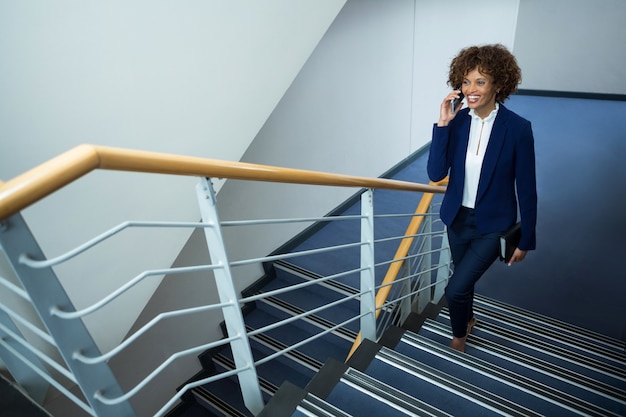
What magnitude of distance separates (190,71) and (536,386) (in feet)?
6.63

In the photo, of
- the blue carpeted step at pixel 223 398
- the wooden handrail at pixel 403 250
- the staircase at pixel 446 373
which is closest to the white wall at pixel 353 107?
the blue carpeted step at pixel 223 398

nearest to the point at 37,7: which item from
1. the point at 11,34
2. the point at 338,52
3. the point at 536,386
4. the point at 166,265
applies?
the point at 11,34

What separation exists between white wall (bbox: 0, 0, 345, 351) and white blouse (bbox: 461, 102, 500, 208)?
916mm

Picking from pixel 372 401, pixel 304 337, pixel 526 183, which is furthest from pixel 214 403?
pixel 526 183

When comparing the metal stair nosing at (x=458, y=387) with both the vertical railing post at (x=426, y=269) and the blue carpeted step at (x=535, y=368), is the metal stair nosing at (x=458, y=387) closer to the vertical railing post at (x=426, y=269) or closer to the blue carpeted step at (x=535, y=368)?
the blue carpeted step at (x=535, y=368)

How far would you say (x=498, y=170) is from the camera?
1618 mm

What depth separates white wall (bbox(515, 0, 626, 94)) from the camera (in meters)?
6.46

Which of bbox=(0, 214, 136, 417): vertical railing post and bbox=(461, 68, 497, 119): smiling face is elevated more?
bbox=(461, 68, 497, 119): smiling face

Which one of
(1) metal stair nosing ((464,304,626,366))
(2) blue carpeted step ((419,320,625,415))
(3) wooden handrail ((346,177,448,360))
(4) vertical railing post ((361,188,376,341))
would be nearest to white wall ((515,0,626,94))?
(1) metal stair nosing ((464,304,626,366))

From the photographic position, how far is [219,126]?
152 centimetres

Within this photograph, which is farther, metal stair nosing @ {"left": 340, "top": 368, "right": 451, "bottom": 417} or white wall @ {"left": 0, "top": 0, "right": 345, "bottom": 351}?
metal stair nosing @ {"left": 340, "top": 368, "right": 451, "bottom": 417}

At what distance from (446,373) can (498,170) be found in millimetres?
975

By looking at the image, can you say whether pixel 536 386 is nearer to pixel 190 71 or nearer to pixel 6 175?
pixel 190 71

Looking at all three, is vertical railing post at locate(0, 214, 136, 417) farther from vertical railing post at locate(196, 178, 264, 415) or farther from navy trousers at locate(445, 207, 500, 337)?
navy trousers at locate(445, 207, 500, 337)
